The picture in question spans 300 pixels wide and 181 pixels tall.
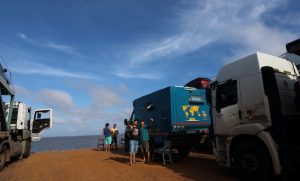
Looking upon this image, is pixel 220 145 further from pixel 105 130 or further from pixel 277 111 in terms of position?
pixel 105 130

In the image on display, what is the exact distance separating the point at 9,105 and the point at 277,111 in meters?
13.0

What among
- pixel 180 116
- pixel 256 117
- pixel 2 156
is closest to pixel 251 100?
pixel 256 117

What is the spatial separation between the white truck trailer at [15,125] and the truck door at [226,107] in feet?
30.2

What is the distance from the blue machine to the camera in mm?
12555

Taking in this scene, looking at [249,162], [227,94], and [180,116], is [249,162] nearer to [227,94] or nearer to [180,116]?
[227,94]

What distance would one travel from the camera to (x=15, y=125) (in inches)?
→ 610

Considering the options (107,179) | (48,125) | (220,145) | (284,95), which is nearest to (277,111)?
(284,95)

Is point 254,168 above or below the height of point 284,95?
below

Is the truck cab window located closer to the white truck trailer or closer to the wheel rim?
the wheel rim

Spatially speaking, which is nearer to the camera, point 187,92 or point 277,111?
point 277,111

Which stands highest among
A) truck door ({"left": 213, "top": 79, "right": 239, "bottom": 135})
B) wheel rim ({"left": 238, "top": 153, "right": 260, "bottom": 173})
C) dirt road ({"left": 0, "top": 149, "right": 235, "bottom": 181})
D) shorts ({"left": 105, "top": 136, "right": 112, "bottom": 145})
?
truck door ({"left": 213, "top": 79, "right": 239, "bottom": 135})

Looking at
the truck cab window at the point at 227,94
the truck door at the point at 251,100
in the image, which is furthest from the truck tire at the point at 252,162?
the truck cab window at the point at 227,94

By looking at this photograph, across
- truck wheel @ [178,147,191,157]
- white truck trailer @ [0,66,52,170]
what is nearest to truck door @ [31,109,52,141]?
white truck trailer @ [0,66,52,170]

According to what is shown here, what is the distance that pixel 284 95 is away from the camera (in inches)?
328
